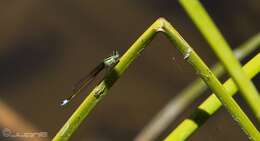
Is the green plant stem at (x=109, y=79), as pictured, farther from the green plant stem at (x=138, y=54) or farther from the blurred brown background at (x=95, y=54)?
the blurred brown background at (x=95, y=54)

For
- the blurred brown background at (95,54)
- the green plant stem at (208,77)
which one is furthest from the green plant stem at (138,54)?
the blurred brown background at (95,54)

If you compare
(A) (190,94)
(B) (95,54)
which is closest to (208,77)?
(A) (190,94)

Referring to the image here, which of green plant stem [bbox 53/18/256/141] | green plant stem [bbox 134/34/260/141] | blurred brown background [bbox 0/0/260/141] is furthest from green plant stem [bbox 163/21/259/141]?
blurred brown background [bbox 0/0/260/141]

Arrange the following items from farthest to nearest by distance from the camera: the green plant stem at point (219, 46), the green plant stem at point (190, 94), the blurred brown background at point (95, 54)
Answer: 1. the blurred brown background at point (95, 54)
2. the green plant stem at point (190, 94)
3. the green plant stem at point (219, 46)

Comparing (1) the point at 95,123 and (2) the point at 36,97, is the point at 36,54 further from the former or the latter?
(1) the point at 95,123

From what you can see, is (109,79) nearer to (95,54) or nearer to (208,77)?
(208,77)

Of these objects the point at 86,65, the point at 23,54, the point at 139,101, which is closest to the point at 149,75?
the point at 139,101
